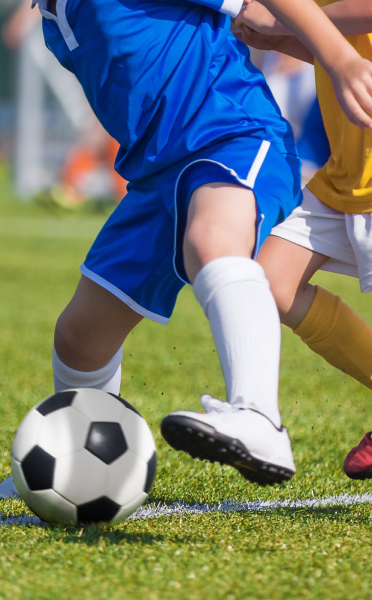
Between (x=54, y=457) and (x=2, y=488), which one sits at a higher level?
(x=54, y=457)

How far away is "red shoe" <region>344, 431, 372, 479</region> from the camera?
2.29m

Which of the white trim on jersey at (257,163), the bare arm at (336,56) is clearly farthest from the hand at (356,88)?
the white trim on jersey at (257,163)

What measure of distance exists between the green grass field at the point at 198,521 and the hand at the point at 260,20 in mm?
1356

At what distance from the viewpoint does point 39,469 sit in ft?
6.07

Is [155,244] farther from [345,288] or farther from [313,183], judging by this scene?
[345,288]

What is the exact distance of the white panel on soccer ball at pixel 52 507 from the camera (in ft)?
6.03

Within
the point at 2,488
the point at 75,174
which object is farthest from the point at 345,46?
the point at 75,174

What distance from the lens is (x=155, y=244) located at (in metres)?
2.16

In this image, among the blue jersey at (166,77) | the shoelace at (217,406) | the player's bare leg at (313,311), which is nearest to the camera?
the shoelace at (217,406)

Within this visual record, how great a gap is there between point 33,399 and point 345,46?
2351 mm

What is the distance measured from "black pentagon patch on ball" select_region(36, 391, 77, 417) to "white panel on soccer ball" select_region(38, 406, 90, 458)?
12 mm

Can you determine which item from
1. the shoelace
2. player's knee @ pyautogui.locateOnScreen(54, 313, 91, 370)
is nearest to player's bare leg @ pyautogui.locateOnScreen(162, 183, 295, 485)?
the shoelace

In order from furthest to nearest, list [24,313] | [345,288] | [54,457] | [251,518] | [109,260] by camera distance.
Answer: [345,288] → [24,313] → [109,260] → [251,518] → [54,457]

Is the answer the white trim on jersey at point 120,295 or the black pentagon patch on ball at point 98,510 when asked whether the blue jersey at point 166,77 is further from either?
the black pentagon patch on ball at point 98,510
